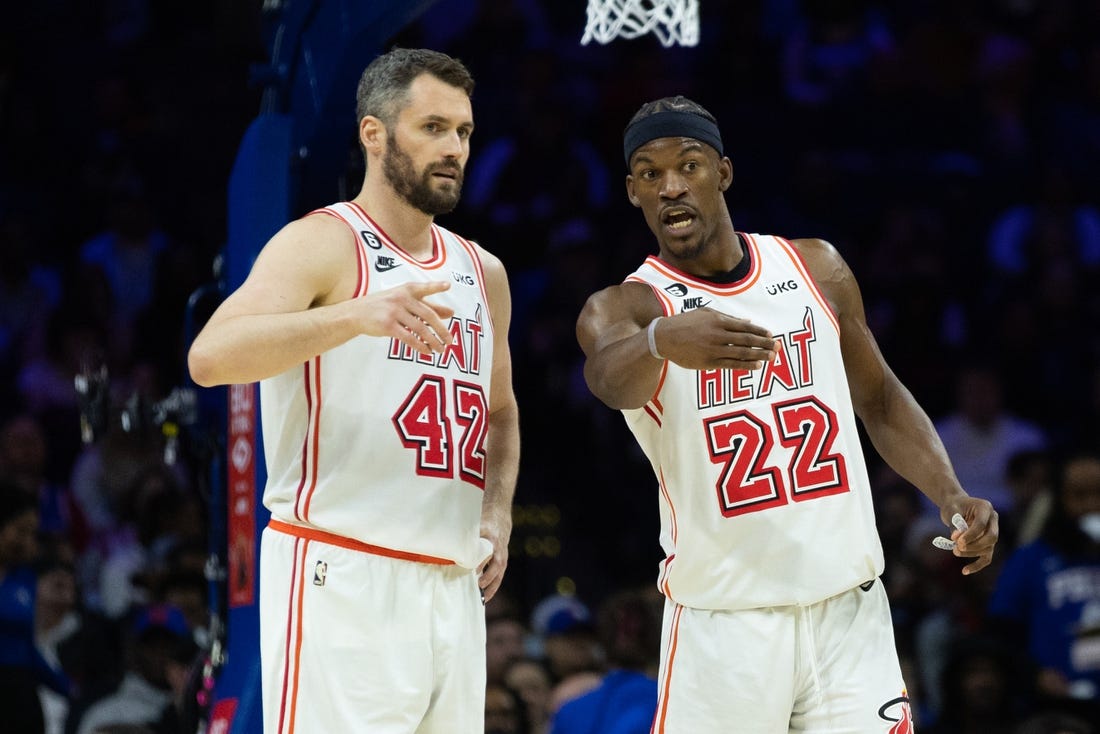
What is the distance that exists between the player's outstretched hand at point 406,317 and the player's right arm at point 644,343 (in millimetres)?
699

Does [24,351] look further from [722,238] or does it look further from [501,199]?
[722,238]

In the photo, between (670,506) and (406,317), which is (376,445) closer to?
(406,317)

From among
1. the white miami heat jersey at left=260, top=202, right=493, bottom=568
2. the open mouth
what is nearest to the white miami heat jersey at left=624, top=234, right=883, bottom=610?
the open mouth

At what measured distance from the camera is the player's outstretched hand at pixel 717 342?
4457 millimetres

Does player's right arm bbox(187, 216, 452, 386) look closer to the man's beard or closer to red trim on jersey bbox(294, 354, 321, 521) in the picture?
red trim on jersey bbox(294, 354, 321, 521)

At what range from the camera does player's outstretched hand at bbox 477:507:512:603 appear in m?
5.09

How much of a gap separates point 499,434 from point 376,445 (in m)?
0.75

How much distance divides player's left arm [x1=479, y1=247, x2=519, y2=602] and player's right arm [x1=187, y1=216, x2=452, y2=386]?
25.4 inches

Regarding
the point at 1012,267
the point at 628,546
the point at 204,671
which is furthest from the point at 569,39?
the point at 204,671

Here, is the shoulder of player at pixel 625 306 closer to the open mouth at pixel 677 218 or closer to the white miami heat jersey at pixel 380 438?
the open mouth at pixel 677 218

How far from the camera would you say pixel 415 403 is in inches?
191

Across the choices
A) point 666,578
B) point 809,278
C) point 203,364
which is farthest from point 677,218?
point 203,364

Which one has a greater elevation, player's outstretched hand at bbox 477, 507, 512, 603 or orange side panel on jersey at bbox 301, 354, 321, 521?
orange side panel on jersey at bbox 301, 354, 321, 521

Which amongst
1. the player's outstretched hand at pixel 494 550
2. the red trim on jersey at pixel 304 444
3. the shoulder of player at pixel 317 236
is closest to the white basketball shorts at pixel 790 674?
the player's outstretched hand at pixel 494 550
